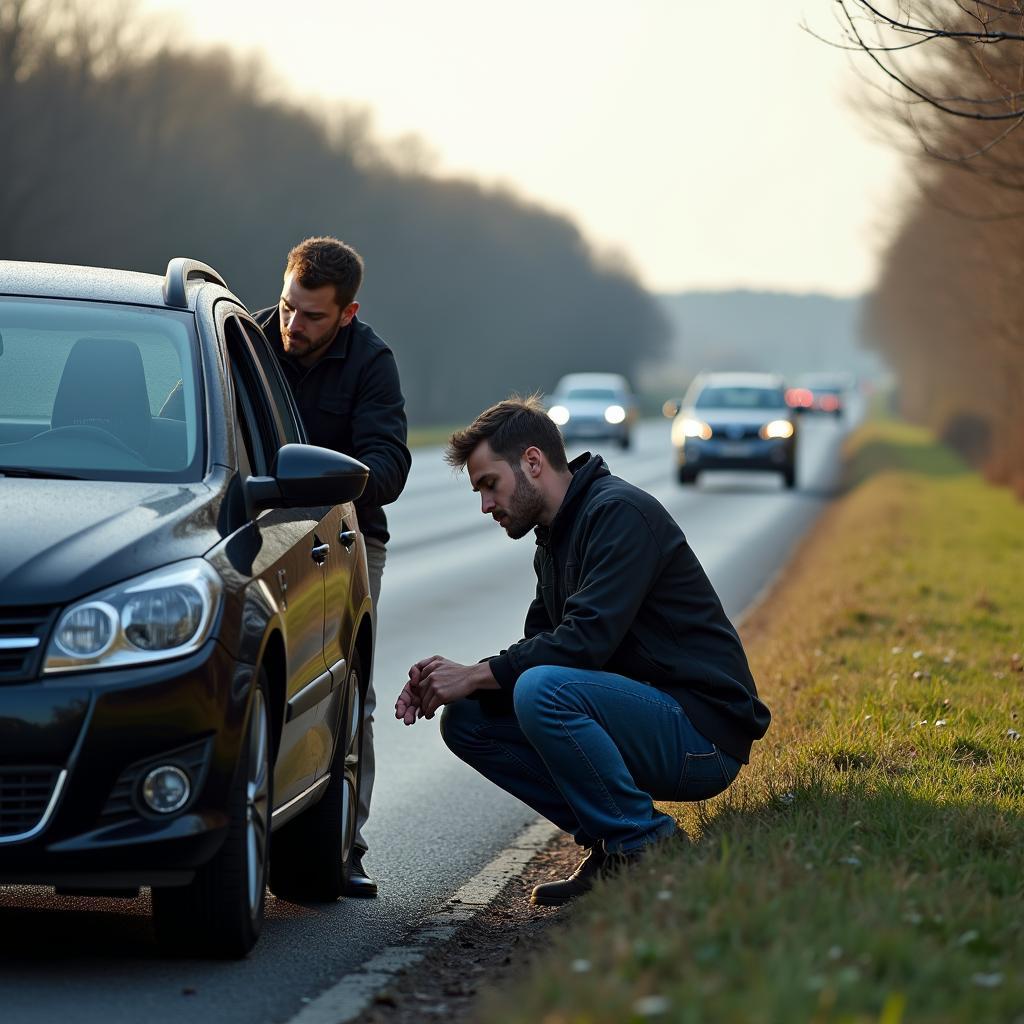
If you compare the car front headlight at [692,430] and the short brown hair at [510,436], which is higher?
the short brown hair at [510,436]

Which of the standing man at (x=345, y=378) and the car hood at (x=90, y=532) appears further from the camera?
the standing man at (x=345, y=378)

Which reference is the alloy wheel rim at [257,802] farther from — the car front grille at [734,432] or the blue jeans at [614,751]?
the car front grille at [734,432]

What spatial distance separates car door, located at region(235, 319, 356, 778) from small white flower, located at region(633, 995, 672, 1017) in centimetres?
240

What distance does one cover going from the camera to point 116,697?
4809mm

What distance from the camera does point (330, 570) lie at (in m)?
6.30

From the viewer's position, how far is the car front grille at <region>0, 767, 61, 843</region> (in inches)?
190

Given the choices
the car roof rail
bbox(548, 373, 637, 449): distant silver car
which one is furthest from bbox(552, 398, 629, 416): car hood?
the car roof rail

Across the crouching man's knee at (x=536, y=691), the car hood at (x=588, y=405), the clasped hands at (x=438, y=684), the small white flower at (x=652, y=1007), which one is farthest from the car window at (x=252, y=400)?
the car hood at (x=588, y=405)

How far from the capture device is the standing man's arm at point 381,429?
6.98m

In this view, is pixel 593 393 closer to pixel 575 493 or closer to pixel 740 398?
pixel 740 398

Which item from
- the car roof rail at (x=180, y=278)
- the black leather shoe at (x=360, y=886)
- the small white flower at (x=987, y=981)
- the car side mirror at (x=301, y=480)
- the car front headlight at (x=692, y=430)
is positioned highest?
the car roof rail at (x=180, y=278)

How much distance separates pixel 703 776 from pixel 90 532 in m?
2.08

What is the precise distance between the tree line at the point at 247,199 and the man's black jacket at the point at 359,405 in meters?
44.3

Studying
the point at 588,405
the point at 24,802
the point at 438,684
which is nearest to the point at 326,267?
the point at 438,684
